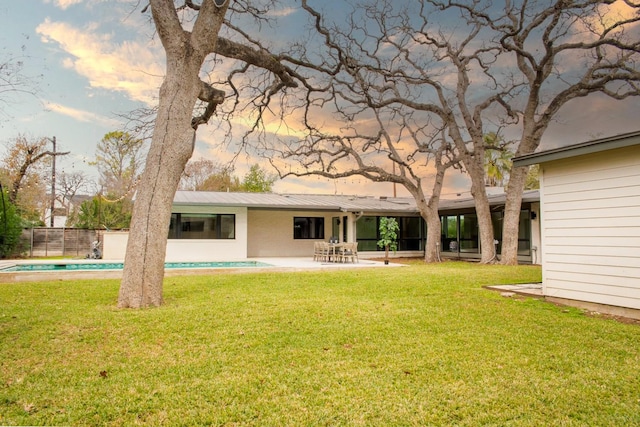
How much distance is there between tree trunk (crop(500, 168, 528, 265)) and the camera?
51.2ft

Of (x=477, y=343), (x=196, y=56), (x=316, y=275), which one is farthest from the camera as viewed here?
(x=316, y=275)

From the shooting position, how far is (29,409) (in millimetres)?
2986

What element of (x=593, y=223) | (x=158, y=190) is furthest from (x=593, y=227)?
(x=158, y=190)

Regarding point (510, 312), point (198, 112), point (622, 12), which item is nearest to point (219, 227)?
point (198, 112)

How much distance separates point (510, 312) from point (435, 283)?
3.56 m

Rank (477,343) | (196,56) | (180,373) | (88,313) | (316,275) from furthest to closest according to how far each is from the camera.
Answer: (316,275), (196,56), (88,313), (477,343), (180,373)

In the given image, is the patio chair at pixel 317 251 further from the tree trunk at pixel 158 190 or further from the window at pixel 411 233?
the tree trunk at pixel 158 190

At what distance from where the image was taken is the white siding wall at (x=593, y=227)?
6.21 m

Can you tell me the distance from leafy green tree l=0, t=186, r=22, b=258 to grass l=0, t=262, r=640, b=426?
44.1 feet

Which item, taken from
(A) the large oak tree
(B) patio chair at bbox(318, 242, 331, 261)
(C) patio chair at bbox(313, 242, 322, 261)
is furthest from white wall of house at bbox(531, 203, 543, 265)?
(A) the large oak tree

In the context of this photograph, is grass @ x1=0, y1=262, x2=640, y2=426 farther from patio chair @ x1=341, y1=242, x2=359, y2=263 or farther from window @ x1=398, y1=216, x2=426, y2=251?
window @ x1=398, y1=216, x2=426, y2=251

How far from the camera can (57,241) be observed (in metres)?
20.4

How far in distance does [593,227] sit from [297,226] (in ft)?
52.5

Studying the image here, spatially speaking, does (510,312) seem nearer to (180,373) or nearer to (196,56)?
(180,373)
